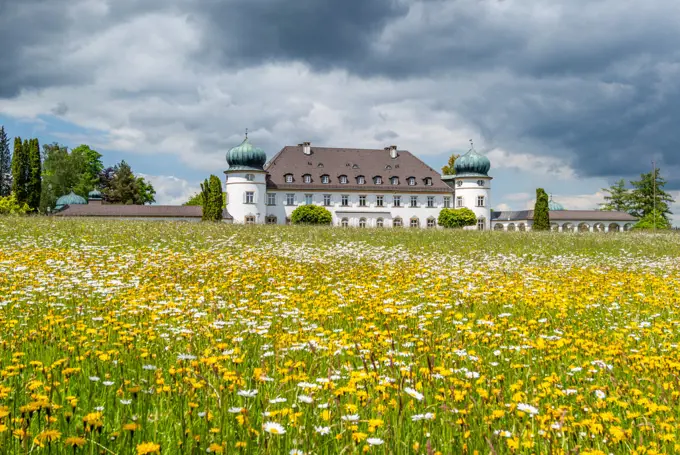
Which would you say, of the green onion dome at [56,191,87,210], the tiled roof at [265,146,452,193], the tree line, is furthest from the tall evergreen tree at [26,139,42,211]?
the tiled roof at [265,146,452,193]

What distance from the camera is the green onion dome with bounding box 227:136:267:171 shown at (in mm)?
67562

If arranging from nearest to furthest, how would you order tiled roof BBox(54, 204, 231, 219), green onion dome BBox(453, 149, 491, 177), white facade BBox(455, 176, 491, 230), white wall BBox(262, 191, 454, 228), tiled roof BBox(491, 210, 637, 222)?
1. tiled roof BBox(54, 204, 231, 219)
2. white wall BBox(262, 191, 454, 228)
3. white facade BBox(455, 176, 491, 230)
4. green onion dome BBox(453, 149, 491, 177)
5. tiled roof BBox(491, 210, 637, 222)

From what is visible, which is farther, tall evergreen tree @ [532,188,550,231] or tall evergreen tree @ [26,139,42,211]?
tall evergreen tree @ [532,188,550,231]

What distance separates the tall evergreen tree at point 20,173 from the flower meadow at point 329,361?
176 ft

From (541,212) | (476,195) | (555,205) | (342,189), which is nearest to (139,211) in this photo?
(342,189)

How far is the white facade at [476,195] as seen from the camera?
7343 cm

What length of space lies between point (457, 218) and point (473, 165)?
10.6m

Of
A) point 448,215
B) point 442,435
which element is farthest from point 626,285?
point 448,215

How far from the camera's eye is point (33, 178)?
58.8 meters

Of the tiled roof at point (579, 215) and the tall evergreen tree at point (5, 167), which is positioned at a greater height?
the tall evergreen tree at point (5, 167)

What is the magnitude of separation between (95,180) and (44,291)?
83.1m

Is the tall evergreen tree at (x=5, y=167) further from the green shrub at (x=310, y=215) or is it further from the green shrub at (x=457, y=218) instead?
the green shrub at (x=457, y=218)

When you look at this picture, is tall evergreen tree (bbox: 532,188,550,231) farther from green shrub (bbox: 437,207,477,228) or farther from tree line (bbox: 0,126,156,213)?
tree line (bbox: 0,126,156,213)

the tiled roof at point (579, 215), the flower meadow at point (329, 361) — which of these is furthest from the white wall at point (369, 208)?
the flower meadow at point (329, 361)
